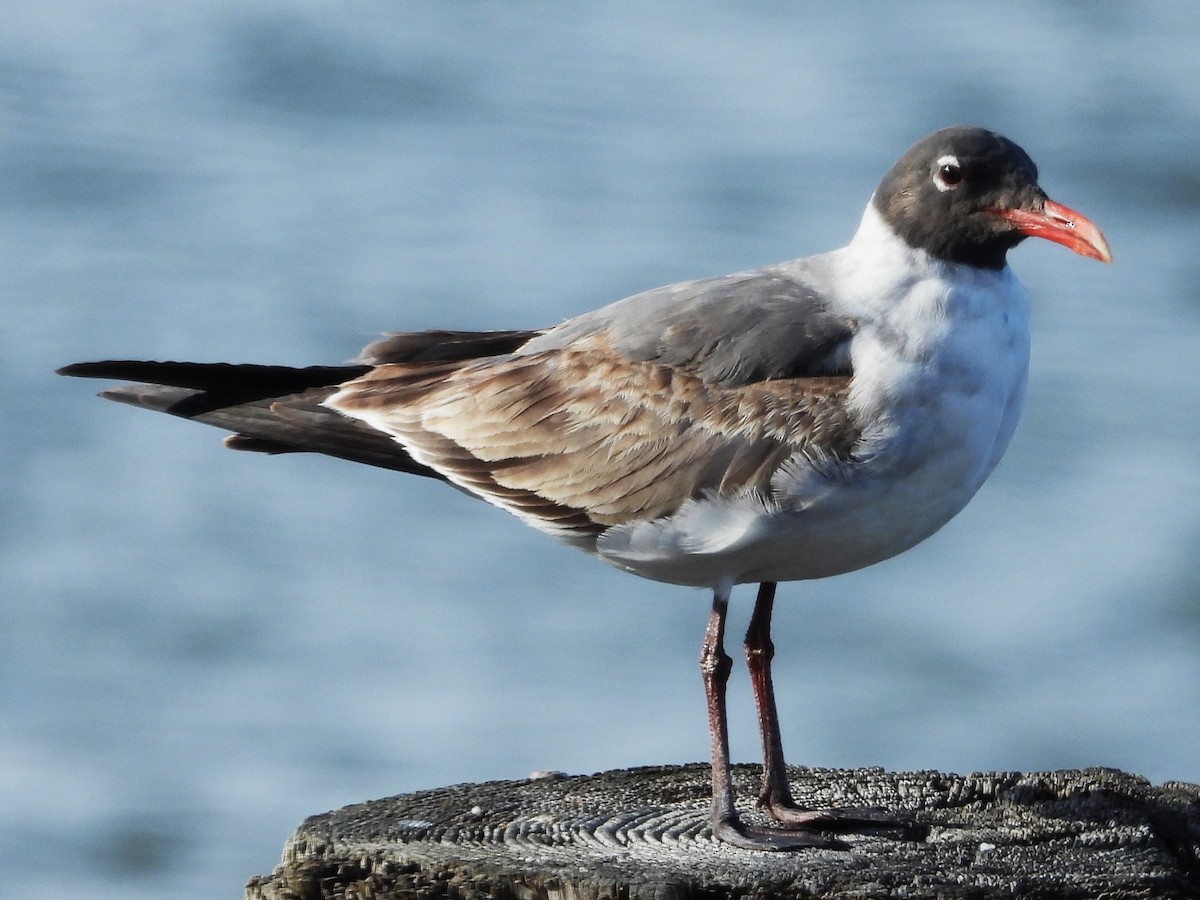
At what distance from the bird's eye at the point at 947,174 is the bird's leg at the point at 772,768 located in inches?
60.8

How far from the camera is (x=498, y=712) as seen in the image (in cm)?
1284

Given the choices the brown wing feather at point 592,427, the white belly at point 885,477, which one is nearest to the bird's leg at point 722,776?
the white belly at point 885,477

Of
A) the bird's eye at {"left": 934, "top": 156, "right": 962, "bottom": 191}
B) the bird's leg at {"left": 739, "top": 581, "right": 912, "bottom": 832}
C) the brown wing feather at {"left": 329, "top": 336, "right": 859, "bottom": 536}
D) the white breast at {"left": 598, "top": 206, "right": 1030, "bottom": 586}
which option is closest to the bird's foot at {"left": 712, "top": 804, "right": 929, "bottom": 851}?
the bird's leg at {"left": 739, "top": 581, "right": 912, "bottom": 832}

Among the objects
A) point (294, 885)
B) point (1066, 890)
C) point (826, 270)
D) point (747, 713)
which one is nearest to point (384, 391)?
point (826, 270)

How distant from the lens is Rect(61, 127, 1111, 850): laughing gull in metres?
6.39

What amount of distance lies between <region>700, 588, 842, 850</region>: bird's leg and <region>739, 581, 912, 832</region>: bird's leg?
1.7 inches

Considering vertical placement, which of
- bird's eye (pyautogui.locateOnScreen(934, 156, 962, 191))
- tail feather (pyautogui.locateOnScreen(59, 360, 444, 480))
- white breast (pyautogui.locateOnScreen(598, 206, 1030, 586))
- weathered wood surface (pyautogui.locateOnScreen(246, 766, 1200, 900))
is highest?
bird's eye (pyautogui.locateOnScreen(934, 156, 962, 191))

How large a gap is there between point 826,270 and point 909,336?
21.4 inches

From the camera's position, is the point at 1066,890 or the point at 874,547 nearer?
the point at 1066,890

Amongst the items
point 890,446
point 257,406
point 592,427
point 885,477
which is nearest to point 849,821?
point 885,477

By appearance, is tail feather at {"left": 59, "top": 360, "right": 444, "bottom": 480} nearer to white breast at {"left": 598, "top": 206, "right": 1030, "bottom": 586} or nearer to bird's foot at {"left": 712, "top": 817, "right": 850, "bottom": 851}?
white breast at {"left": 598, "top": 206, "right": 1030, "bottom": 586}

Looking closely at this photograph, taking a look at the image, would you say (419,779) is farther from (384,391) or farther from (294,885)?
(294,885)

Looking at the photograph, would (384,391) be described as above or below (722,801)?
above

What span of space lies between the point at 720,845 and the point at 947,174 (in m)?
2.38
